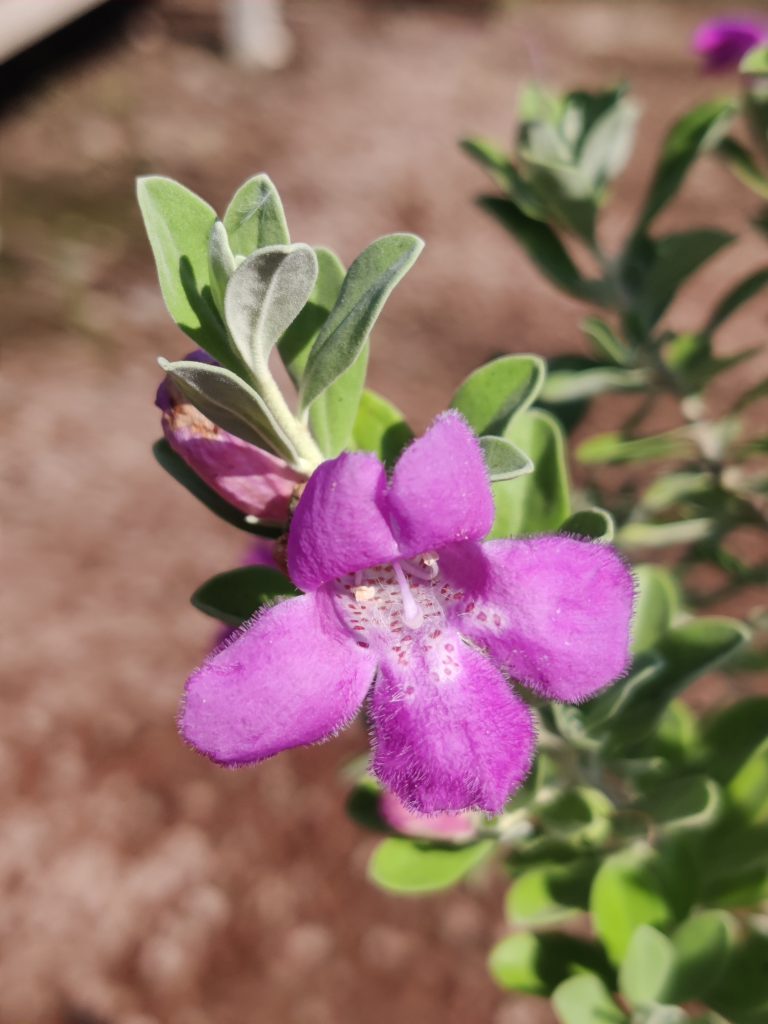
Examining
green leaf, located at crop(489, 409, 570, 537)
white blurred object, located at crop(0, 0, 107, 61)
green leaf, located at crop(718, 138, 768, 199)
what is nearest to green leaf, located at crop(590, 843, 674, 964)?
green leaf, located at crop(489, 409, 570, 537)

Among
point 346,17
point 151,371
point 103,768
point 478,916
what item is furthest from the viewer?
point 346,17

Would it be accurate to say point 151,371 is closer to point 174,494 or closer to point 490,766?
point 174,494

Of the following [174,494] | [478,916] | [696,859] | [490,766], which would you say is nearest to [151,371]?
[174,494]

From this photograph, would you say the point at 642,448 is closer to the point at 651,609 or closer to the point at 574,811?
the point at 651,609

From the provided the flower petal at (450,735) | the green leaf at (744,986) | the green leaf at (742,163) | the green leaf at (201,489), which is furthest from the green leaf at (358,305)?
the green leaf at (742,163)

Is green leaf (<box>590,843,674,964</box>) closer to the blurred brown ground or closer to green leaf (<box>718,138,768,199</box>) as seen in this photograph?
green leaf (<box>718,138,768,199</box>)
